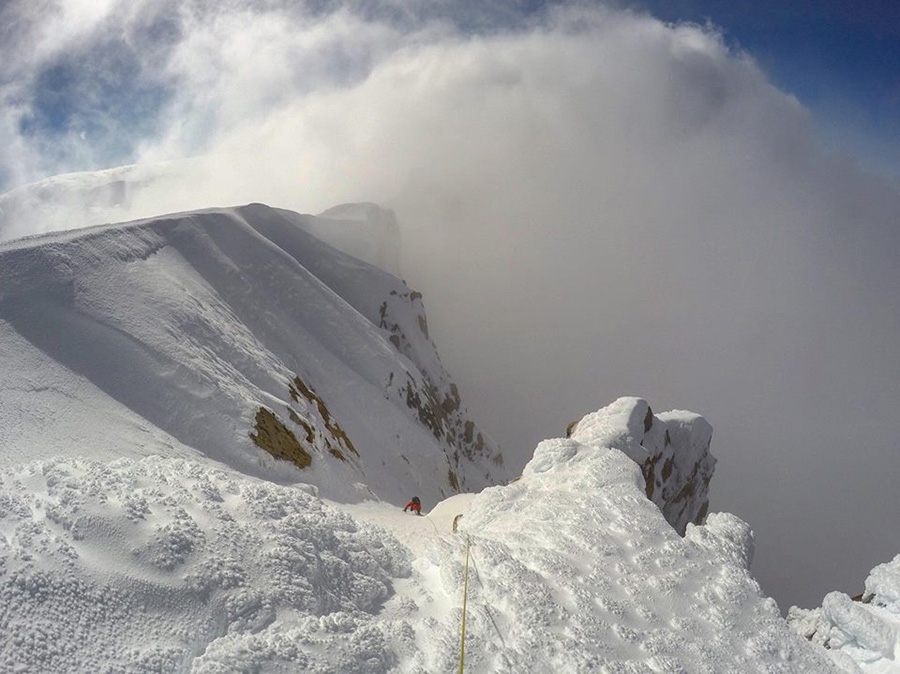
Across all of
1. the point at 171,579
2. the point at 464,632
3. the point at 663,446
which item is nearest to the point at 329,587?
the point at 464,632

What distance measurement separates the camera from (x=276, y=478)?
20.8 metres

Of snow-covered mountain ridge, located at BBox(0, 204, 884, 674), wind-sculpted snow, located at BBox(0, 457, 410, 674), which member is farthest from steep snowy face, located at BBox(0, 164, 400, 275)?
wind-sculpted snow, located at BBox(0, 457, 410, 674)

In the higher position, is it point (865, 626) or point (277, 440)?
point (865, 626)

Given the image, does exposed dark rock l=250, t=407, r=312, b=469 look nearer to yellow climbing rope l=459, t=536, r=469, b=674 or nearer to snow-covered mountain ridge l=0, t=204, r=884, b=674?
snow-covered mountain ridge l=0, t=204, r=884, b=674

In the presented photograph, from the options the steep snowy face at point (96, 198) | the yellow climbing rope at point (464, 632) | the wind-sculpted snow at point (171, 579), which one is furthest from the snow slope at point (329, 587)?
the steep snowy face at point (96, 198)

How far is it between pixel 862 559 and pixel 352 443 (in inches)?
2930

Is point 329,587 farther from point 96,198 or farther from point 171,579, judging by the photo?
point 96,198

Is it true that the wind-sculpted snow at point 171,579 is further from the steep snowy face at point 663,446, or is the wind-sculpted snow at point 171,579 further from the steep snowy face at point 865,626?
the steep snowy face at point 663,446

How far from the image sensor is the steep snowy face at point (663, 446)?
22.7 metres

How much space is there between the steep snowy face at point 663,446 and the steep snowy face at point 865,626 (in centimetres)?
846

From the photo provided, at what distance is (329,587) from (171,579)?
2.84m

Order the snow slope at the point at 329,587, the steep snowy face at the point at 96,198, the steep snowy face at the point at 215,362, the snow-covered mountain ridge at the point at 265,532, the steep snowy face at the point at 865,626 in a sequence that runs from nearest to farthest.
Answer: the snow slope at the point at 329,587
the snow-covered mountain ridge at the point at 265,532
the steep snowy face at the point at 865,626
the steep snowy face at the point at 215,362
the steep snowy face at the point at 96,198

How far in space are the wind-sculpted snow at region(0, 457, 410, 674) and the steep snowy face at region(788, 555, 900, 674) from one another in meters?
9.70

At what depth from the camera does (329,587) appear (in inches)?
449
